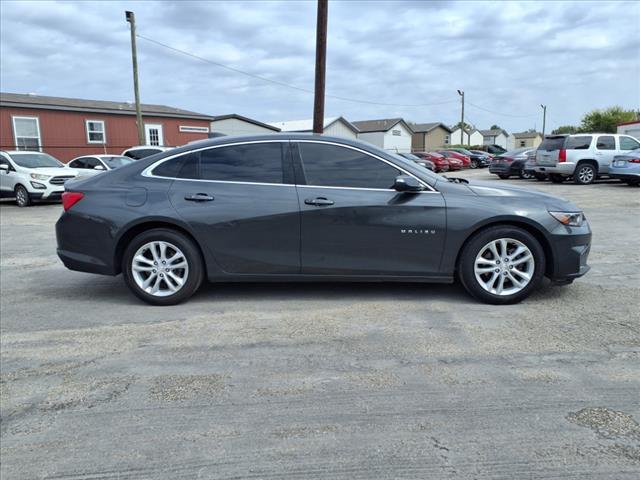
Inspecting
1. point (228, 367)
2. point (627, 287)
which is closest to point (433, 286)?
point (627, 287)

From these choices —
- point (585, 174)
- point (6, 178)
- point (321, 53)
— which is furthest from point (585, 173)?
point (6, 178)

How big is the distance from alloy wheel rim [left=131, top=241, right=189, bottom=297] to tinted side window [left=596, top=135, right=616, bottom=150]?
16946 millimetres

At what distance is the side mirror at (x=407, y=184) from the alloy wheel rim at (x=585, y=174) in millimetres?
Result: 15497

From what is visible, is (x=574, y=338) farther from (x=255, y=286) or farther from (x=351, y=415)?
(x=255, y=286)

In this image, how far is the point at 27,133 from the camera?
23797mm

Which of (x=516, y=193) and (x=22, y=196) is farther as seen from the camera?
(x=22, y=196)

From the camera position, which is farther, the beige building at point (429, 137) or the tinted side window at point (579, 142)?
the beige building at point (429, 137)

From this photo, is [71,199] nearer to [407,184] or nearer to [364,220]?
[364,220]

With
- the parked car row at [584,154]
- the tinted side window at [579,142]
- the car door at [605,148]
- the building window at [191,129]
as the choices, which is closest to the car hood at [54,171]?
the building window at [191,129]

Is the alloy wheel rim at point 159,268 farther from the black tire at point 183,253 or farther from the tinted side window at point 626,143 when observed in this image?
the tinted side window at point 626,143

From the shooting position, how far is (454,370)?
3240 millimetres

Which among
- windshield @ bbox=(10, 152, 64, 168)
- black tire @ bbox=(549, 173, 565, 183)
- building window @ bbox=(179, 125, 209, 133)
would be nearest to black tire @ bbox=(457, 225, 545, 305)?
windshield @ bbox=(10, 152, 64, 168)

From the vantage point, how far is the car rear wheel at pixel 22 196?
48.4ft

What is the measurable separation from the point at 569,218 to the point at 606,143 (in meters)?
15.1
